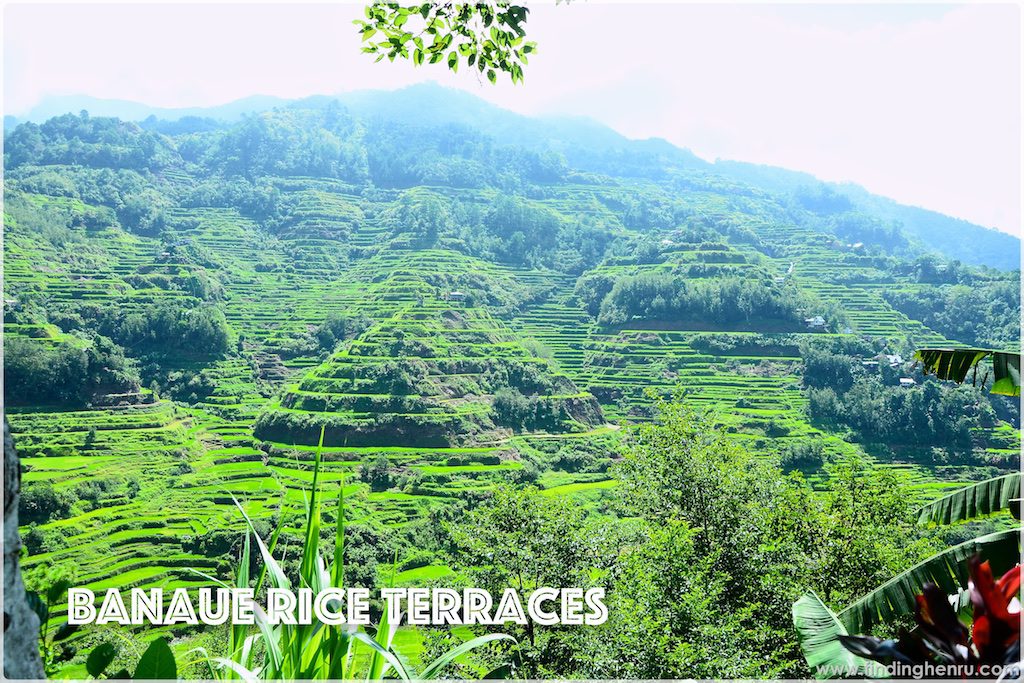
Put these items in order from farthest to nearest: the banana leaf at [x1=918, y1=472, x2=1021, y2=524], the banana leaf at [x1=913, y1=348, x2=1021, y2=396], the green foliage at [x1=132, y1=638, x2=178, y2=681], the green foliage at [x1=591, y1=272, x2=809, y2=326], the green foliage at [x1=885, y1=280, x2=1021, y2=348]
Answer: the green foliage at [x1=591, y1=272, x2=809, y2=326] < the green foliage at [x1=885, y1=280, x2=1021, y2=348] < the banana leaf at [x1=918, y1=472, x2=1021, y2=524] < the banana leaf at [x1=913, y1=348, x2=1021, y2=396] < the green foliage at [x1=132, y1=638, x2=178, y2=681]

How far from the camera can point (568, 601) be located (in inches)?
426

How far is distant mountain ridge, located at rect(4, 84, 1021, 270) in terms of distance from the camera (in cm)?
8856

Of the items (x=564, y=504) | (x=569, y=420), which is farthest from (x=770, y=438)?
(x=564, y=504)

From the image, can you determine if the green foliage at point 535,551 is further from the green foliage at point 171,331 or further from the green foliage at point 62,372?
the green foliage at point 171,331

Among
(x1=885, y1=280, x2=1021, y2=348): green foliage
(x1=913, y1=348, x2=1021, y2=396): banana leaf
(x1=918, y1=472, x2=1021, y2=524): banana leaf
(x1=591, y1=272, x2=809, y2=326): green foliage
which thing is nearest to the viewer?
(x1=913, y1=348, x2=1021, y2=396): banana leaf

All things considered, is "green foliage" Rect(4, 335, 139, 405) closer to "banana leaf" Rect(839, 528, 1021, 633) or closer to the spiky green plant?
"banana leaf" Rect(839, 528, 1021, 633)

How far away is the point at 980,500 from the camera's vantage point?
2895 millimetres

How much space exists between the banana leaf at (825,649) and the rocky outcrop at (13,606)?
1629mm

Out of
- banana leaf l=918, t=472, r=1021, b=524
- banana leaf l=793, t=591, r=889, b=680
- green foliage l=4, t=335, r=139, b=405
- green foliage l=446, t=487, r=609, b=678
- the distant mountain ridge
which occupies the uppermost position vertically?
the distant mountain ridge

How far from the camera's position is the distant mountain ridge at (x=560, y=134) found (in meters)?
88.6

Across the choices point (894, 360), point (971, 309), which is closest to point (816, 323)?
point (894, 360)

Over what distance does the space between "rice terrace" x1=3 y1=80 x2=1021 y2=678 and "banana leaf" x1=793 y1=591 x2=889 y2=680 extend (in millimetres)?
651

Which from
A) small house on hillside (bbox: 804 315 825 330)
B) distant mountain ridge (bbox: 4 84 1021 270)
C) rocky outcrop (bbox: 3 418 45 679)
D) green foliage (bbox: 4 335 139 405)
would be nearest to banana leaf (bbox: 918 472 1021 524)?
rocky outcrop (bbox: 3 418 45 679)

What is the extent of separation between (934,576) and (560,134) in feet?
386
